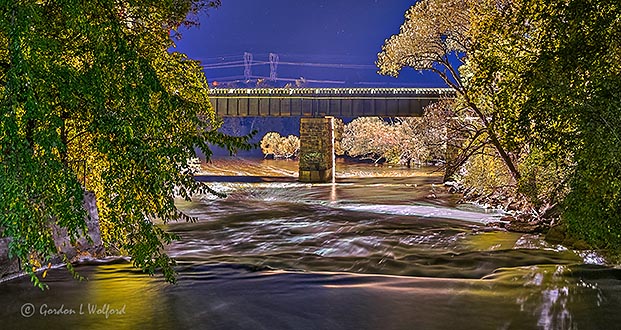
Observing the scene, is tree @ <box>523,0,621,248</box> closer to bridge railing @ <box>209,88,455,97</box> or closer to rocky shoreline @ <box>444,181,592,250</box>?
rocky shoreline @ <box>444,181,592,250</box>

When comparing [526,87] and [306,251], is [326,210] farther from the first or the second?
[526,87]

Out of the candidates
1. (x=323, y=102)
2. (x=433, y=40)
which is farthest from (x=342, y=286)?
(x=323, y=102)

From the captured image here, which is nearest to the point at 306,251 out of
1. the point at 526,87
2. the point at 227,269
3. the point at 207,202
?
the point at 227,269

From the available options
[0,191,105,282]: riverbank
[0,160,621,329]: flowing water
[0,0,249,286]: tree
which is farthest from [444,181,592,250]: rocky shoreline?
[0,191,105,282]: riverbank

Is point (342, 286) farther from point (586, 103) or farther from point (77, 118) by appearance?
point (77, 118)

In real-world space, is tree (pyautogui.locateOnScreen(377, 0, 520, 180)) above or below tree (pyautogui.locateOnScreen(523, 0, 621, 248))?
above

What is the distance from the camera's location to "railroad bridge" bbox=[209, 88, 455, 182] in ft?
162

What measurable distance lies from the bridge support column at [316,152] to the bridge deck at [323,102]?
2.08 metres

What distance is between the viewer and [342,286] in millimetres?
12578

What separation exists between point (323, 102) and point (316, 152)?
229 inches

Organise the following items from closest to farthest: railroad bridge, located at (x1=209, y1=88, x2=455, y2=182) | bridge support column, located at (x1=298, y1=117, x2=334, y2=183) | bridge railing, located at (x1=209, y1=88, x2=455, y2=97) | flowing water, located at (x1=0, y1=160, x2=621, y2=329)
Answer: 1. flowing water, located at (x1=0, y1=160, x2=621, y2=329)
2. bridge support column, located at (x1=298, y1=117, x2=334, y2=183)
3. railroad bridge, located at (x1=209, y1=88, x2=455, y2=182)
4. bridge railing, located at (x1=209, y1=88, x2=455, y2=97)

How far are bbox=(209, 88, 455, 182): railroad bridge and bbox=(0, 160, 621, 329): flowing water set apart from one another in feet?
83.7

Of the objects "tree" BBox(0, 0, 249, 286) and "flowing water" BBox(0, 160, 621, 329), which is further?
"flowing water" BBox(0, 160, 621, 329)

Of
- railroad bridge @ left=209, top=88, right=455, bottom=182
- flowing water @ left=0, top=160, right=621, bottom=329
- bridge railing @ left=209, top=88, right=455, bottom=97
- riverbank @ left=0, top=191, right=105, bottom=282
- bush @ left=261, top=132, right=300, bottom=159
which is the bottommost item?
flowing water @ left=0, top=160, right=621, bottom=329
